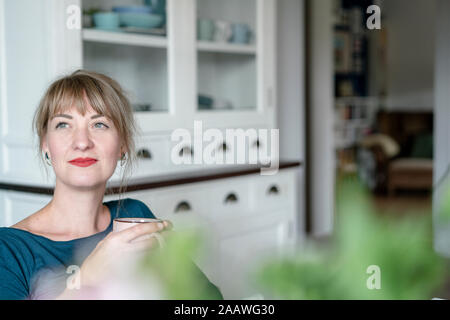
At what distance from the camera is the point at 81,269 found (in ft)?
1.19

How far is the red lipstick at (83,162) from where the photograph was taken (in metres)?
0.49

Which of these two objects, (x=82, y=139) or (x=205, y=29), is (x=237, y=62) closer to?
(x=205, y=29)

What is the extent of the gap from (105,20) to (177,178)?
429 mm

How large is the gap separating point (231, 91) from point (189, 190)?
48 cm

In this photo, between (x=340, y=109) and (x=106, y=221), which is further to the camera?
(x=340, y=109)

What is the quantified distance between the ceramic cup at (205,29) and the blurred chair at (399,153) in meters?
3.02

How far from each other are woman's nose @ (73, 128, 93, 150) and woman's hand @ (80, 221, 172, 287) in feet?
0.49

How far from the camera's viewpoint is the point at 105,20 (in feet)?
4.83

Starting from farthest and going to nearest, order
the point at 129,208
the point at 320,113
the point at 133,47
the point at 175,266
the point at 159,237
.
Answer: the point at 320,113, the point at 133,47, the point at 129,208, the point at 159,237, the point at 175,266

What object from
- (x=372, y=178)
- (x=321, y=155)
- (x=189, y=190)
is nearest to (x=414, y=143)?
(x=372, y=178)

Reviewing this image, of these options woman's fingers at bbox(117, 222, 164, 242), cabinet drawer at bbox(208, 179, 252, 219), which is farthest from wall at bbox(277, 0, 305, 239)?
woman's fingers at bbox(117, 222, 164, 242)

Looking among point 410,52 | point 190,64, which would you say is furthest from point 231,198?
point 410,52

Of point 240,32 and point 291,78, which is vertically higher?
point 240,32
